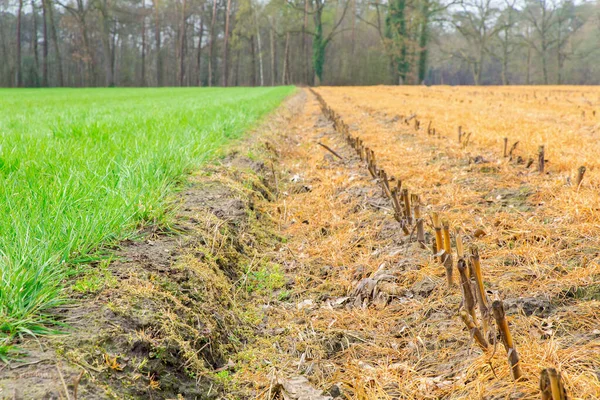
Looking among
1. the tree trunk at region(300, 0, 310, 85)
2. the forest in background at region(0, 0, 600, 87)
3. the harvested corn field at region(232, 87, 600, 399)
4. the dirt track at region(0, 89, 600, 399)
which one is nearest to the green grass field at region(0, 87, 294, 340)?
the dirt track at region(0, 89, 600, 399)

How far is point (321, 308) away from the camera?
2625mm

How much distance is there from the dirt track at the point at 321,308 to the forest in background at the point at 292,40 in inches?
1501

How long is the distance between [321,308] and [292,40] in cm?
5270

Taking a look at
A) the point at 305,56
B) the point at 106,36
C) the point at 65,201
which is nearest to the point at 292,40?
the point at 305,56

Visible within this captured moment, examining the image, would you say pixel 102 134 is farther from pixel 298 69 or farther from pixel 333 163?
pixel 298 69

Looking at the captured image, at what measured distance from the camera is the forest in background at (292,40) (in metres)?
43.1

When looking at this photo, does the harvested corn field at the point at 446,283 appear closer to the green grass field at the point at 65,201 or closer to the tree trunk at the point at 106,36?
the green grass field at the point at 65,201

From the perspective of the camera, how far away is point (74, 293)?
1.92m

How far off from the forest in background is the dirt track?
125 ft

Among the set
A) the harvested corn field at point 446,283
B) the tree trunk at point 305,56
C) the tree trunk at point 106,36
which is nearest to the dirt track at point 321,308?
the harvested corn field at point 446,283

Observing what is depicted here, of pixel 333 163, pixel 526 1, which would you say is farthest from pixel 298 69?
pixel 333 163

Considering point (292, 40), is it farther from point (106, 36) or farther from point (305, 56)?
point (106, 36)

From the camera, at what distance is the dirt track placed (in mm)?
1713

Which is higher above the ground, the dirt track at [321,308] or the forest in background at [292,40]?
the forest in background at [292,40]
